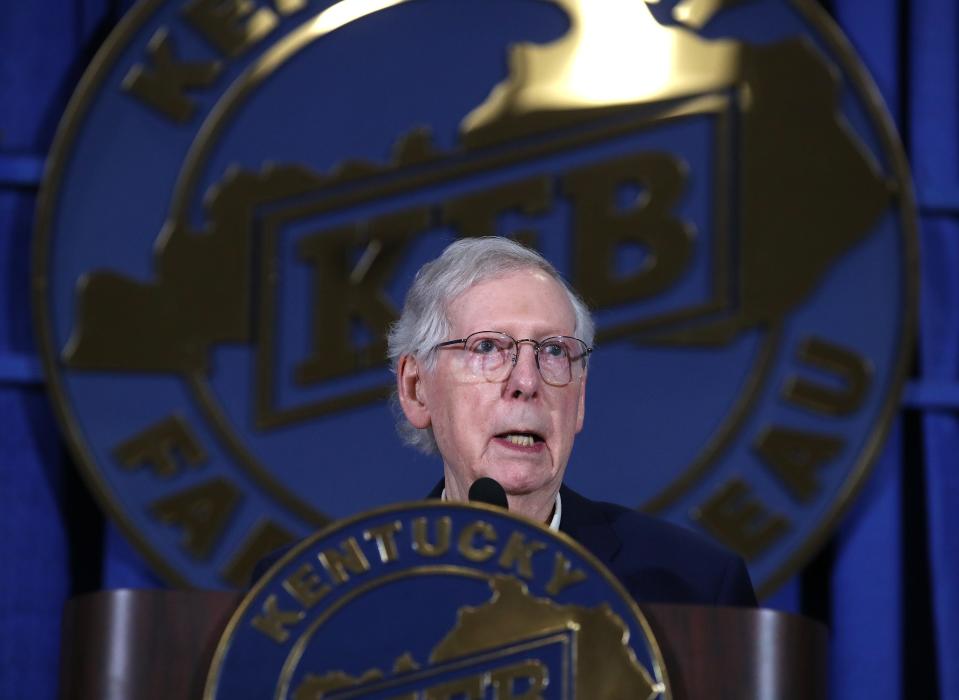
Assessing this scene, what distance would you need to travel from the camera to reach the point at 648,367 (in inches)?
120

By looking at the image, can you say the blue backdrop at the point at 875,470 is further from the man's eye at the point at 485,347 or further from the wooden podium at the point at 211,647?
the wooden podium at the point at 211,647

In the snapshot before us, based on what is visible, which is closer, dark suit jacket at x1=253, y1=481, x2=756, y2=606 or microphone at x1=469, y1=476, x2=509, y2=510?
microphone at x1=469, y1=476, x2=509, y2=510

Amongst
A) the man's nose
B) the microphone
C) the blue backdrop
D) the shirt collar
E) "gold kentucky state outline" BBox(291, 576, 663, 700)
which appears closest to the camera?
"gold kentucky state outline" BBox(291, 576, 663, 700)

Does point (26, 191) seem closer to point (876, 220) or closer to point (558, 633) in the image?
point (876, 220)

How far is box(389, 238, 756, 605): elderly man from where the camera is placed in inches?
59.5

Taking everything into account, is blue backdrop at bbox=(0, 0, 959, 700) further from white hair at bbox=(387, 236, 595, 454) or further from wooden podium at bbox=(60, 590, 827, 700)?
wooden podium at bbox=(60, 590, 827, 700)

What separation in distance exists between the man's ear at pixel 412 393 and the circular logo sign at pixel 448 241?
1.34 meters

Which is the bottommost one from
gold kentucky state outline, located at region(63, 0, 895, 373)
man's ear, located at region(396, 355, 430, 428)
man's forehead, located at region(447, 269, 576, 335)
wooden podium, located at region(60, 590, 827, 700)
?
wooden podium, located at region(60, 590, 827, 700)

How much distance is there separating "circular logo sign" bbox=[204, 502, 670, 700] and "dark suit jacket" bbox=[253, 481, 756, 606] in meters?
0.42

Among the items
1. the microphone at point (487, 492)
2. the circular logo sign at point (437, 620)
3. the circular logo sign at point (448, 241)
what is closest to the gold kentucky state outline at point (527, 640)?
the circular logo sign at point (437, 620)

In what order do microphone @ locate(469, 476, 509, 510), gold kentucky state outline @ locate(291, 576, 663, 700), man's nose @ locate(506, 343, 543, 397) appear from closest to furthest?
gold kentucky state outline @ locate(291, 576, 663, 700) < microphone @ locate(469, 476, 509, 510) < man's nose @ locate(506, 343, 543, 397)

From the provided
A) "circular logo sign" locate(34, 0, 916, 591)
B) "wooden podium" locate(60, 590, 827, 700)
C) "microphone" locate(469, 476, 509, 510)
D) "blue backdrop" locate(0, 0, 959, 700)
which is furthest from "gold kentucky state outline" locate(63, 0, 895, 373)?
"wooden podium" locate(60, 590, 827, 700)

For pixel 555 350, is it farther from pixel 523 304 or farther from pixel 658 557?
pixel 658 557

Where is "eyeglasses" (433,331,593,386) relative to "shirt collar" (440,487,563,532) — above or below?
above
